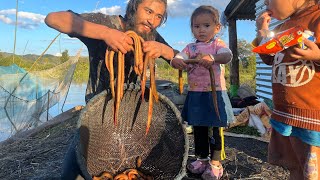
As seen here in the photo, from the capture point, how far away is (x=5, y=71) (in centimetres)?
526

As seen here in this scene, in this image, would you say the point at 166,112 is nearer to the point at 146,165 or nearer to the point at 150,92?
the point at 150,92

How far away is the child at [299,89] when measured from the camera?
1.36m

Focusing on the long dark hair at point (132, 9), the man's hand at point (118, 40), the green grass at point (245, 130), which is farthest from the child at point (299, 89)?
the green grass at point (245, 130)

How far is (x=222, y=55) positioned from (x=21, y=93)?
420 centimetres

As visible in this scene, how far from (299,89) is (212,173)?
45.3 inches

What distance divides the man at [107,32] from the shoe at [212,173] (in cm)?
87

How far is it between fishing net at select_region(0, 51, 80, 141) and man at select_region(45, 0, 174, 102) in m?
3.13

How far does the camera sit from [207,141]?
2.52m

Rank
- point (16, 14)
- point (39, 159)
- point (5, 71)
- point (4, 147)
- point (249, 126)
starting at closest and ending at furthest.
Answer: point (39, 159), point (4, 147), point (16, 14), point (249, 126), point (5, 71)

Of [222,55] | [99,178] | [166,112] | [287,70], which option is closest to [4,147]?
[99,178]

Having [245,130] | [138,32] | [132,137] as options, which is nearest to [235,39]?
[245,130]

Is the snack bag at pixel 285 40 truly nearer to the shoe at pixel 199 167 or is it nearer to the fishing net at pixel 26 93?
the shoe at pixel 199 167

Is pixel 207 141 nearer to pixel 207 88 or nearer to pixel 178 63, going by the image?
pixel 207 88

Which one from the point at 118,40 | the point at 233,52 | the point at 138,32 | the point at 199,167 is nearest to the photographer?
the point at 118,40
